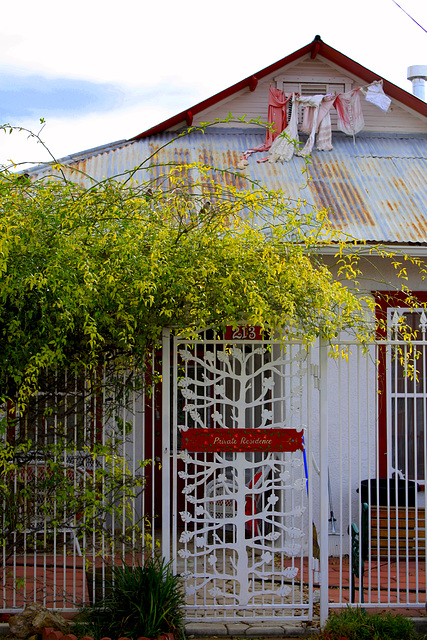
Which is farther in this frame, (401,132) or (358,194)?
(401,132)

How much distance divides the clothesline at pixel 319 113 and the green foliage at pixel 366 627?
664cm

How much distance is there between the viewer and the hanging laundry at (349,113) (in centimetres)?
992

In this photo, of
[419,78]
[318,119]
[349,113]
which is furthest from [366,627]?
[419,78]

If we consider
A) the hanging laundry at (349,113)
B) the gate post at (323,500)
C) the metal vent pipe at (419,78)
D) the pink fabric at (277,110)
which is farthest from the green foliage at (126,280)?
the metal vent pipe at (419,78)

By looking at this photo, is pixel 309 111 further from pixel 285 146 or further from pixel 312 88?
pixel 285 146

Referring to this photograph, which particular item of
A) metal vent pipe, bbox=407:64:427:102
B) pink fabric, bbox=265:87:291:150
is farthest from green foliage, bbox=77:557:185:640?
metal vent pipe, bbox=407:64:427:102

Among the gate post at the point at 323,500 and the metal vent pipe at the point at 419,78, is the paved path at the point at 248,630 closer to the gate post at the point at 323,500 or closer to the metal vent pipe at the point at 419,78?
the gate post at the point at 323,500

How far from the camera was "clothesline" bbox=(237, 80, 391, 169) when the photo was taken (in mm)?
9643

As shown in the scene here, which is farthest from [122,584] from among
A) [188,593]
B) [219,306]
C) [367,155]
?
[367,155]

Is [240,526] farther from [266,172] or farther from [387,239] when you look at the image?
[266,172]

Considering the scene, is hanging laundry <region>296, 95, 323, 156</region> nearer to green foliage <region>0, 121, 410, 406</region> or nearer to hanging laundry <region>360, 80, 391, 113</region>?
hanging laundry <region>360, 80, 391, 113</region>

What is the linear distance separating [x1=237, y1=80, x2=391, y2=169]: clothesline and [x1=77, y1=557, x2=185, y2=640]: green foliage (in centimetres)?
662

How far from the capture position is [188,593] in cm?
472

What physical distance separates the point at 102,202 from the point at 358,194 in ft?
15.9
